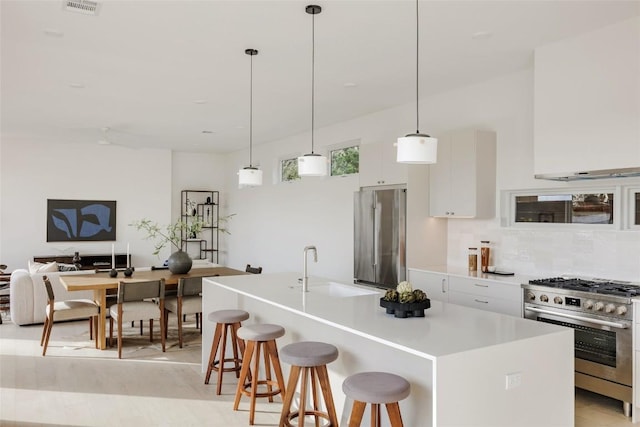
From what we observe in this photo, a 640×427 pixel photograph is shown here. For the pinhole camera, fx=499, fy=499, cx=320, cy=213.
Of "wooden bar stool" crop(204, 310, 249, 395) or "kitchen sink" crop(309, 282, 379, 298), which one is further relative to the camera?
"wooden bar stool" crop(204, 310, 249, 395)

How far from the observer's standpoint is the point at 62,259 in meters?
9.55

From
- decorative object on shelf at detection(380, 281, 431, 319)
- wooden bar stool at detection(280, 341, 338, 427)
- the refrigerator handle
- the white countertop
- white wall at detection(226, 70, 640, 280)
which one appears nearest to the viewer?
the white countertop

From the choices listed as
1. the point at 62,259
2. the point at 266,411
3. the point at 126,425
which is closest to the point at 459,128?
the point at 266,411

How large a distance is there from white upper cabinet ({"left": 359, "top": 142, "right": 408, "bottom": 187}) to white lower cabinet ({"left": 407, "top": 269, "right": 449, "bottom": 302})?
1.03 meters

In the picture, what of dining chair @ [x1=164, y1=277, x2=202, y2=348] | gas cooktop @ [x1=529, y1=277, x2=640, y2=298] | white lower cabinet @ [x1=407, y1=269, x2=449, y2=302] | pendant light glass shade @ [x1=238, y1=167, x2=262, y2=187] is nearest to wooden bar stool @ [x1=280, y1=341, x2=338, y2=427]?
pendant light glass shade @ [x1=238, y1=167, x2=262, y2=187]

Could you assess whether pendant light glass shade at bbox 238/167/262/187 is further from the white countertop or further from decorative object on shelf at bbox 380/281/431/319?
decorative object on shelf at bbox 380/281/431/319

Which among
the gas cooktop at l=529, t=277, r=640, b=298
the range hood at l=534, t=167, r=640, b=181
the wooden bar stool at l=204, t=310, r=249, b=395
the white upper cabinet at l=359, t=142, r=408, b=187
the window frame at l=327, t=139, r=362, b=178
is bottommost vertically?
the wooden bar stool at l=204, t=310, r=249, b=395

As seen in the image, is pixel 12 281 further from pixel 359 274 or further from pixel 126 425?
pixel 359 274

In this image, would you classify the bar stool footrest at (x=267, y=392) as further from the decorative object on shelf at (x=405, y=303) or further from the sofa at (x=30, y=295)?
the sofa at (x=30, y=295)

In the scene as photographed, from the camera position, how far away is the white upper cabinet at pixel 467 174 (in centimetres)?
518

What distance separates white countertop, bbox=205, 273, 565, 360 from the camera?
2303 mm

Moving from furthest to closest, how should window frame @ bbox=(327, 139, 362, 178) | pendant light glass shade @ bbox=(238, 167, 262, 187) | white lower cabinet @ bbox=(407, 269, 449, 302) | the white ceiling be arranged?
window frame @ bbox=(327, 139, 362, 178) → white lower cabinet @ bbox=(407, 269, 449, 302) → pendant light glass shade @ bbox=(238, 167, 262, 187) → the white ceiling

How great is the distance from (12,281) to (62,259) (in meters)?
3.11

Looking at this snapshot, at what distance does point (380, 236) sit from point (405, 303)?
9.94 ft
